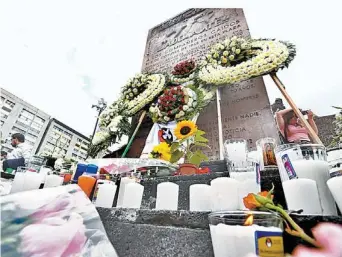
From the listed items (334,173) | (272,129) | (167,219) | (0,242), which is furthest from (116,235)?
(272,129)

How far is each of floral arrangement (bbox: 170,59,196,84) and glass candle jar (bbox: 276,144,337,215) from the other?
122 inches

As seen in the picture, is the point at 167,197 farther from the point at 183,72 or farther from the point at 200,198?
the point at 183,72

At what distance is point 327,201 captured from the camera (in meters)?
0.97

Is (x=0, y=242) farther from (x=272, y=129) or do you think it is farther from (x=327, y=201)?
(x=272, y=129)

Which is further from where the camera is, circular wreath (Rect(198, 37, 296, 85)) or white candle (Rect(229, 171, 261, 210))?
circular wreath (Rect(198, 37, 296, 85))

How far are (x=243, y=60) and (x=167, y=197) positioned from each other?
2944 millimetres

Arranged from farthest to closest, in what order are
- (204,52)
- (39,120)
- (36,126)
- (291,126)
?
(39,120), (36,126), (204,52), (291,126)

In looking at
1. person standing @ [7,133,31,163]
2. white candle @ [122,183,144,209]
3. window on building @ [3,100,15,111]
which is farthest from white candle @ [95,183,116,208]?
window on building @ [3,100,15,111]

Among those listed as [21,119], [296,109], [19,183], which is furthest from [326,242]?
[21,119]

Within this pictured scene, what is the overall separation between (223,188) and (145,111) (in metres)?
3.30

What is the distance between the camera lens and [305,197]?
0.96 meters

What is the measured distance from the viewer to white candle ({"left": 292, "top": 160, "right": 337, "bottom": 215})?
0.98 metres

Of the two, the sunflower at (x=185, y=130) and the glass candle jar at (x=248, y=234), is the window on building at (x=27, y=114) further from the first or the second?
the glass candle jar at (x=248, y=234)

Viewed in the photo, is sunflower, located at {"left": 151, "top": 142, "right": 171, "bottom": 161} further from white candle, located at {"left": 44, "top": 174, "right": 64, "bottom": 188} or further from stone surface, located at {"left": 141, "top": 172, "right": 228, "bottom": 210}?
white candle, located at {"left": 44, "top": 174, "right": 64, "bottom": 188}
